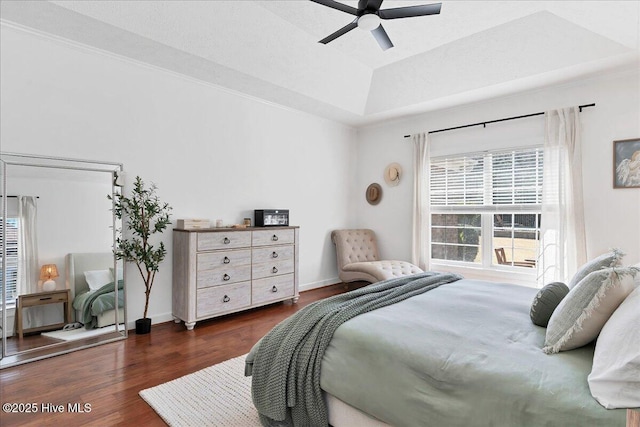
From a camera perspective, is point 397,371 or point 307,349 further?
point 307,349

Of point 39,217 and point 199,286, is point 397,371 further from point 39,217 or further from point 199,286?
point 39,217

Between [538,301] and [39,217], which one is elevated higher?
[39,217]

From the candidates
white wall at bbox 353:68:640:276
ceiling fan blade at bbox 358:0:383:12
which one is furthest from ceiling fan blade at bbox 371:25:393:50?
white wall at bbox 353:68:640:276

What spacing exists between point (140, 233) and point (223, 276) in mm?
961

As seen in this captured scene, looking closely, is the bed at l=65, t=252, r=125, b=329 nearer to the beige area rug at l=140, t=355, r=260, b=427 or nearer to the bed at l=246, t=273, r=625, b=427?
the beige area rug at l=140, t=355, r=260, b=427

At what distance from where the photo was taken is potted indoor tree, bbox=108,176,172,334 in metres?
3.33

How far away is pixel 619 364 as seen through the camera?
3.61 ft

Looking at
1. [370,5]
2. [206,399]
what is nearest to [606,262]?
[370,5]

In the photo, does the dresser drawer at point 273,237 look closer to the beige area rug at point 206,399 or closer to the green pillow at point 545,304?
the beige area rug at point 206,399

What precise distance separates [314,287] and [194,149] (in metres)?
2.78

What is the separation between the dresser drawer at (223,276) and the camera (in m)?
3.62

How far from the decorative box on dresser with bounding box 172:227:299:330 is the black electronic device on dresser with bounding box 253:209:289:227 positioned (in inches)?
6.1

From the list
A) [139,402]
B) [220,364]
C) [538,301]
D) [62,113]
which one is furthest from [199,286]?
[538,301]

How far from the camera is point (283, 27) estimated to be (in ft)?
11.3
